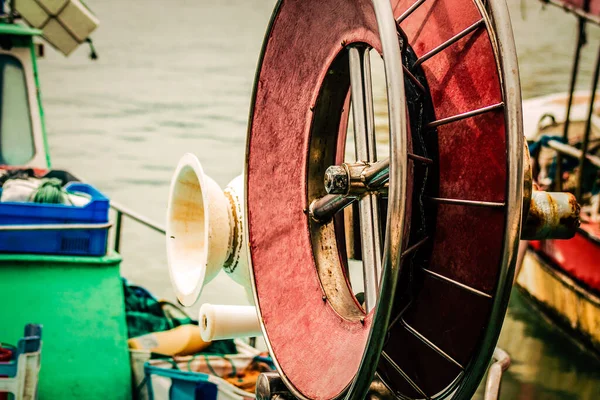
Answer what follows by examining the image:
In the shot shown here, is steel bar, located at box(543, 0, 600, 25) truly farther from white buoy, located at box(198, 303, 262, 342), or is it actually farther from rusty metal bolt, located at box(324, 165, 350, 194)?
rusty metal bolt, located at box(324, 165, 350, 194)

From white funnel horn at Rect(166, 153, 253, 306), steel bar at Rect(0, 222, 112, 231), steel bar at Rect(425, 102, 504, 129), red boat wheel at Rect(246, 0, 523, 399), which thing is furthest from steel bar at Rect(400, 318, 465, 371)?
steel bar at Rect(0, 222, 112, 231)

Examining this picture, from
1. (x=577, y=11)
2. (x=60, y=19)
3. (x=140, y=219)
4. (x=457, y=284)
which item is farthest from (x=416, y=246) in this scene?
(x=577, y=11)

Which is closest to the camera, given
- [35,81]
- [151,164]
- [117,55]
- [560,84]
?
[35,81]

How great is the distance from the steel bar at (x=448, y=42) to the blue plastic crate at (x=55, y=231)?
7.45 feet

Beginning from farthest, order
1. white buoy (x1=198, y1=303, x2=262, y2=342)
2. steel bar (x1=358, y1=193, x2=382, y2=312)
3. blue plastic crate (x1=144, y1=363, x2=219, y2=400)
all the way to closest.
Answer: blue plastic crate (x1=144, y1=363, x2=219, y2=400) → white buoy (x1=198, y1=303, x2=262, y2=342) → steel bar (x1=358, y1=193, x2=382, y2=312)

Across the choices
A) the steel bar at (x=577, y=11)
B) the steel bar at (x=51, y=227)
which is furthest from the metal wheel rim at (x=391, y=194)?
the steel bar at (x=577, y=11)

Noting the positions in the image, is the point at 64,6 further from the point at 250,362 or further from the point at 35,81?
the point at 250,362

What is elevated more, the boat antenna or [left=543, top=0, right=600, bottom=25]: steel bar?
[left=543, top=0, right=600, bottom=25]: steel bar

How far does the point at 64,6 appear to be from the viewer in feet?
14.6

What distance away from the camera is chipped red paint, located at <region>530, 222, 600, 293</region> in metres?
5.07

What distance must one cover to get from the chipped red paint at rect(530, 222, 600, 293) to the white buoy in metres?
3.78

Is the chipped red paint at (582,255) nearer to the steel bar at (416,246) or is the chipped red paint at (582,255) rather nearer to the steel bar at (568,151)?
the steel bar at (568,151)

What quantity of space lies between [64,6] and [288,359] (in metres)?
3.65

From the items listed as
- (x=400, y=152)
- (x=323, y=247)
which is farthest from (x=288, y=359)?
(x=400, y=152)
